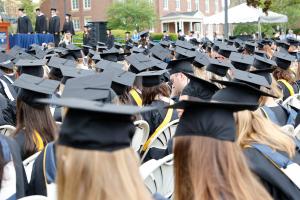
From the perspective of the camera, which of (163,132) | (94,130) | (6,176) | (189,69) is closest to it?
(94,130)

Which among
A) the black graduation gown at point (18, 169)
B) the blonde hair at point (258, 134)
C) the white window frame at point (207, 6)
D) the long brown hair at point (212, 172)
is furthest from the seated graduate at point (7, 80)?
the white window frame at point (207, 6)

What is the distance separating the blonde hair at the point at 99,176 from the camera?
163cm

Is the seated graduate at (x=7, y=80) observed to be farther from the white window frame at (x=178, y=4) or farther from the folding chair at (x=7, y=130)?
the white window frame at (x=178, y=4)

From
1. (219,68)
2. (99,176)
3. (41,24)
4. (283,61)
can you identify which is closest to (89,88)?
(99,176)

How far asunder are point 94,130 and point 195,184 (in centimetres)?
63

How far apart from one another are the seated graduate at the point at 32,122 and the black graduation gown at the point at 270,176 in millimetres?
1762

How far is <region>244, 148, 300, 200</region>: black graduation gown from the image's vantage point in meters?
2.85

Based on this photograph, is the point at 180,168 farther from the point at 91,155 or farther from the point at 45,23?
the point at 45,23

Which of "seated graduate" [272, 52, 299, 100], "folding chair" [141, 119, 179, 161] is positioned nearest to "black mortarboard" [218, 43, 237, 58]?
"seated graduate" [272, 52, 299, 100]

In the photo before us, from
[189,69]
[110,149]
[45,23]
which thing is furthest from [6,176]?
[45,23]

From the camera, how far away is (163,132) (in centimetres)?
467

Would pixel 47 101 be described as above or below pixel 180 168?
above

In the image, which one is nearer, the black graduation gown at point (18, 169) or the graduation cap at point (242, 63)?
the black graduation gown at point (18, 169)

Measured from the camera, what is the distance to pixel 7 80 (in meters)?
7.70
